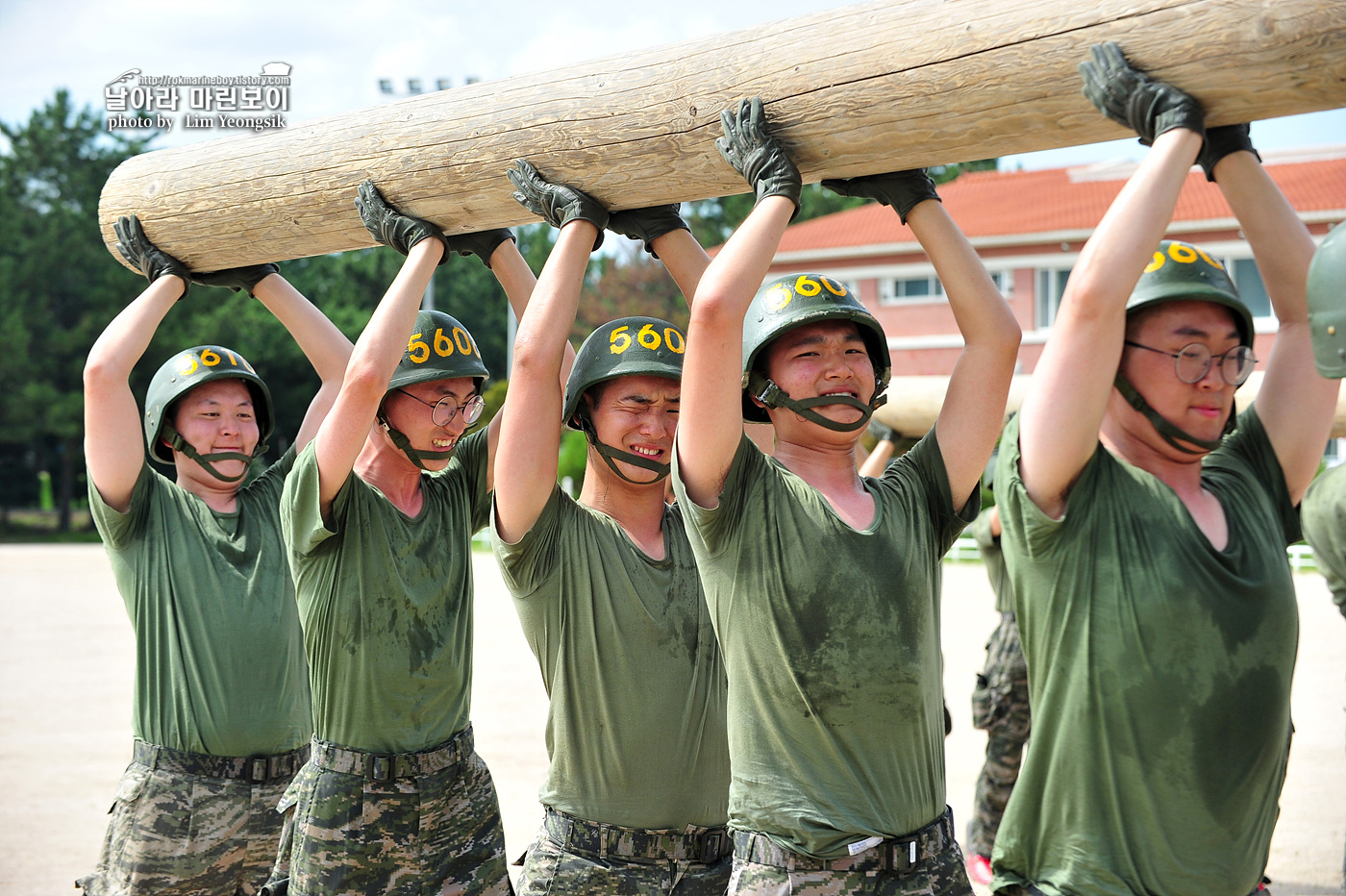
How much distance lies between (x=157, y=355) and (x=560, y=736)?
3420 centimetres

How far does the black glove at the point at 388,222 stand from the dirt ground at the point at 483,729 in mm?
4230

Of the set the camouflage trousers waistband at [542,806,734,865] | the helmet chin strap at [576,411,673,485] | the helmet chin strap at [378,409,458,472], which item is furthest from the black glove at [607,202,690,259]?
the camouflage trousers waistband at [542,806,734,865]

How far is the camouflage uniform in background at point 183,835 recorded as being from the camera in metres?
4.58

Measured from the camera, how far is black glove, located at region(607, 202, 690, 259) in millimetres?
3889

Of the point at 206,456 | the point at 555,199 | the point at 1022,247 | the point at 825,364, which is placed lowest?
the point at 206,456

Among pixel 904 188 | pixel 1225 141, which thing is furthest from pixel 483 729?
pixel 1225 141

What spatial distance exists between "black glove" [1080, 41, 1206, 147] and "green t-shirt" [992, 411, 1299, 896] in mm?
749

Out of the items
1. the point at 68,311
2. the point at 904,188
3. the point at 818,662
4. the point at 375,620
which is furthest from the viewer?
the point at 68,311

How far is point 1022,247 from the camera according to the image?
26.2 meters

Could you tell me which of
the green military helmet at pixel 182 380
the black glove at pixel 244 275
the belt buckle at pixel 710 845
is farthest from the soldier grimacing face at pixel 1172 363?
the green military helmet at pixel 182 380

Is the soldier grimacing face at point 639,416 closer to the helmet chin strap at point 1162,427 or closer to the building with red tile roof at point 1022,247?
the helmet chin strap at point 1162,427

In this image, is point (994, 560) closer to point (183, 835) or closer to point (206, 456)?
point (206, 456)

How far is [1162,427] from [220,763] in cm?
366

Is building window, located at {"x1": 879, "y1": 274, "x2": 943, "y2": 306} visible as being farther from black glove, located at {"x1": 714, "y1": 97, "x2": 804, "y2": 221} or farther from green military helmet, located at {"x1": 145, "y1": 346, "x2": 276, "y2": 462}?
black glove, located at {"x1": 714, "y1": 97, "x2": 804, "y2": 221}
